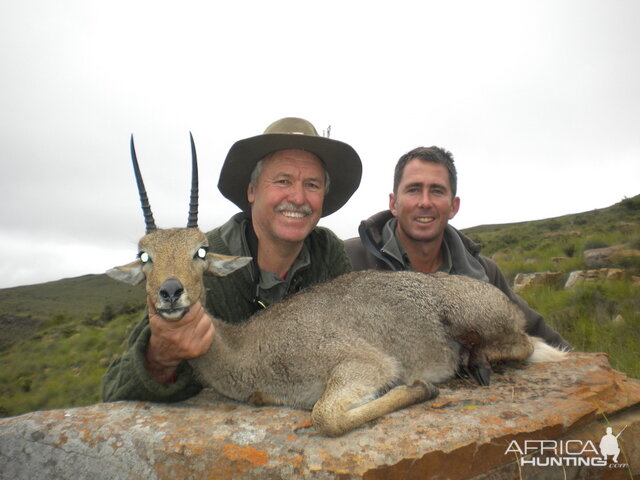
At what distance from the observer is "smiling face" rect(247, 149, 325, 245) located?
6.22 m

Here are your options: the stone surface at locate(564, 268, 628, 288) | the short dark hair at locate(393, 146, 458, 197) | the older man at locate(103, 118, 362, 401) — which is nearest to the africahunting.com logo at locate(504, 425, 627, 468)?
the older man at locate(103, 118, 362, 401)

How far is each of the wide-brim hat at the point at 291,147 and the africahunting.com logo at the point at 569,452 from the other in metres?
4.52

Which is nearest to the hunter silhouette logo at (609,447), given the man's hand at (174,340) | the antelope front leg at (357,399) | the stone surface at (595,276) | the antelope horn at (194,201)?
the antelope front leg at (357,399)

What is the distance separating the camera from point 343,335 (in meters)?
4.97

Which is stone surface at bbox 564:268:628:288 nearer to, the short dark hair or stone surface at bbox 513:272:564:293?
stone surface at bbox 513:272:564:293

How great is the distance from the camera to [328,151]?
6.59 m

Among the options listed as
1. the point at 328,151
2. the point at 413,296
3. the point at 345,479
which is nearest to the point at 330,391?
the point at 345,479

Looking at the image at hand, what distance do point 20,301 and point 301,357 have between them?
9258 centimetres

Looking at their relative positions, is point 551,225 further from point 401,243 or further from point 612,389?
point 612,389

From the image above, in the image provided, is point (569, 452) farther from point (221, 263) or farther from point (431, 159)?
point (431, 159)

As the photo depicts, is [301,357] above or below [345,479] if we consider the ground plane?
above

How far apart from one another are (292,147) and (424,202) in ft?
9.50

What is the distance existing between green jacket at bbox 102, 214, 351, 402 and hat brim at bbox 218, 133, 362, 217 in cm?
51

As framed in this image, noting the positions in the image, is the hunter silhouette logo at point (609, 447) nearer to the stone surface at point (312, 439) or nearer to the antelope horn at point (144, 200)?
the stone surface at point (312, 439)
